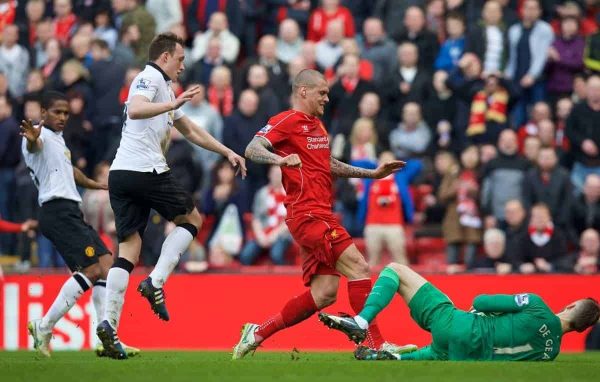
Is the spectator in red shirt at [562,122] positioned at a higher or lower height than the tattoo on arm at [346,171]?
lower

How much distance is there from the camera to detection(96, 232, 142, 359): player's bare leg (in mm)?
12523

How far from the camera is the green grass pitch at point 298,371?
34.6ft

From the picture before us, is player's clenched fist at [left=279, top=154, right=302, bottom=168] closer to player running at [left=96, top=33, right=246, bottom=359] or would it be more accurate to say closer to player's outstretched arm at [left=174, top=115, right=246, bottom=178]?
player running at [left=96, top=33, right=246, bottom=359]

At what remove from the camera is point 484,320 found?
11.7m

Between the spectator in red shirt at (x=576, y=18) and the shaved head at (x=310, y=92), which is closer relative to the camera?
the shaved head at (x=310, y=92)

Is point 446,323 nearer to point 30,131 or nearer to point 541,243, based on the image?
point 30,131

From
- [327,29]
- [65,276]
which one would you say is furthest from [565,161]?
[65,276]

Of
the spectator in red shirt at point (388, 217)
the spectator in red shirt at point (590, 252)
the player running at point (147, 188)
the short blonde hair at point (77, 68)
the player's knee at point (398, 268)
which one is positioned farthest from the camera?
the short blonde hair at point (77, 68)

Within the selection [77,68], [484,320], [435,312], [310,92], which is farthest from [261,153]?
[77,68]

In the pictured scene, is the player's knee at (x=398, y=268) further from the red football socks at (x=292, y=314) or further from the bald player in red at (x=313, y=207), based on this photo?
the red football socks at (x=292, y=314)

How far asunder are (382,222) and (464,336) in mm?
7389

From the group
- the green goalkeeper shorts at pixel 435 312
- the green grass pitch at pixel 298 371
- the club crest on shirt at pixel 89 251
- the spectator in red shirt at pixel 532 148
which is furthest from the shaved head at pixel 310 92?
the spectator in red shirt at pixel 532 148

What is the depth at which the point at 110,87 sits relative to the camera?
2166 cm

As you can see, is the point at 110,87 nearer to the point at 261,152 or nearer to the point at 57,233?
the point at 57,233
